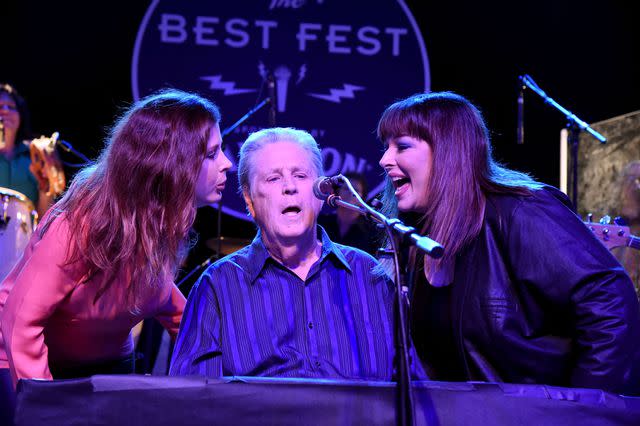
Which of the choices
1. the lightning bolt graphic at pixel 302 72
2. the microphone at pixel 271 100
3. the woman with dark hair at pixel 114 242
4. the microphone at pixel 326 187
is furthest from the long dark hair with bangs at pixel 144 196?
the lightning bolt graphic at pixel 302 72

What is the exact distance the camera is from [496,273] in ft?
6.42

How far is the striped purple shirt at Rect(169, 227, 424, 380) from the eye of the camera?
6.86ft

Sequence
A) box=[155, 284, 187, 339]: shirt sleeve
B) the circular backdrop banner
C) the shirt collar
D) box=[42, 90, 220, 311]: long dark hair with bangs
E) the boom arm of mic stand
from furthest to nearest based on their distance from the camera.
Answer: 1. the circular backdrop banner
2. the boom arm of mic stand
3. box=[155, 284, 187, 339]: shirt sleeve
4. the shirt collar
5. box=[42, 90, 220, 311]: long dark hair with bangs

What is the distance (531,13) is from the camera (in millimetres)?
5910

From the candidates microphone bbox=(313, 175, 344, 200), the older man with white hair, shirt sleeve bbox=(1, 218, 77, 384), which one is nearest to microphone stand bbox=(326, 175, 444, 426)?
microphone bbox=(313, 175, 344, 200)

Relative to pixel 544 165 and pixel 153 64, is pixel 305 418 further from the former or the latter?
pixel 544 165

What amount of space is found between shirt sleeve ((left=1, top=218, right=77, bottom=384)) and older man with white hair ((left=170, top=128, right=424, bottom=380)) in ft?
1.29

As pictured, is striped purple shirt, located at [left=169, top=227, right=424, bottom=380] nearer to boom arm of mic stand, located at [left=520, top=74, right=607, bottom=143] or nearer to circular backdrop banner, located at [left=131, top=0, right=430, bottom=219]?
boom arm of mic stand, located at [left=520, top=74, right=607, bottom=143]

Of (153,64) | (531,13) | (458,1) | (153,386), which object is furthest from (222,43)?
(153,386)

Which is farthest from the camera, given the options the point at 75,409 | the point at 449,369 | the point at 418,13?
the point at 418,13

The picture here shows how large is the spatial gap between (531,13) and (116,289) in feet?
16.4

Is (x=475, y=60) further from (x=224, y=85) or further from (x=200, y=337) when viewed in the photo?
(x=200, y=337)

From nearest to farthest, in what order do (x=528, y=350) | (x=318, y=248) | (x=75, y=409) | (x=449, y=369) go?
(x=75, y=409) < (x=528, y=350) < (x=449, y=369) < (x=318, y=248)

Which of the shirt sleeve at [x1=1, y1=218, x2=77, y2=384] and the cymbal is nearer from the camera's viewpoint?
the shirt sleeve at [x1=1, y1=218, x2=77, y2=384]
